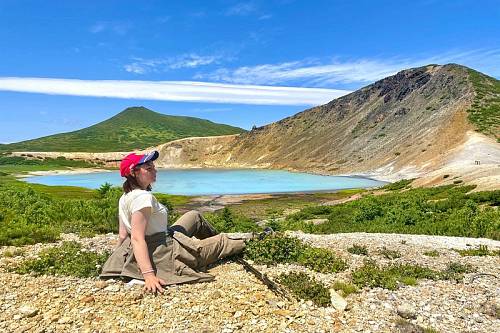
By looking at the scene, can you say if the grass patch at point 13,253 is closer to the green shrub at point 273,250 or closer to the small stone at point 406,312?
the green shrub at point 273,250

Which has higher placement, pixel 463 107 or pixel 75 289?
pixel 463 107

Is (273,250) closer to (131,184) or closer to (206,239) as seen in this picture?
(206,239)

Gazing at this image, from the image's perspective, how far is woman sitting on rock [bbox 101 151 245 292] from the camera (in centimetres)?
842

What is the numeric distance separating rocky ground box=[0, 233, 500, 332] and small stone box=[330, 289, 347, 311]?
0.40 ft

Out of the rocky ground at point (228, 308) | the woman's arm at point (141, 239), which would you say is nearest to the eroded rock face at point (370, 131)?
the rocky ground at point (228, 308)

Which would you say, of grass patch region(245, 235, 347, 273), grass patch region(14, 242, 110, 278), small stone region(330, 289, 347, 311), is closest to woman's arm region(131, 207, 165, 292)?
grass patch region(14, 242, 110, 278)

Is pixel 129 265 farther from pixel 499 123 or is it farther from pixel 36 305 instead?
pixel 499 123

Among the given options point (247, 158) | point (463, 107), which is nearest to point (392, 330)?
point (463, 107)

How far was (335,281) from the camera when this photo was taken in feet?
33.8

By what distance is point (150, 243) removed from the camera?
8984mm

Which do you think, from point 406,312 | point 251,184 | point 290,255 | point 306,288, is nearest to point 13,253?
point 290,255

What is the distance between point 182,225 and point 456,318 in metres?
6.38

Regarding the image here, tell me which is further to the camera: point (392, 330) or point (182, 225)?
point (182, 225)

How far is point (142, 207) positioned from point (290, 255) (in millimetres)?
5118
